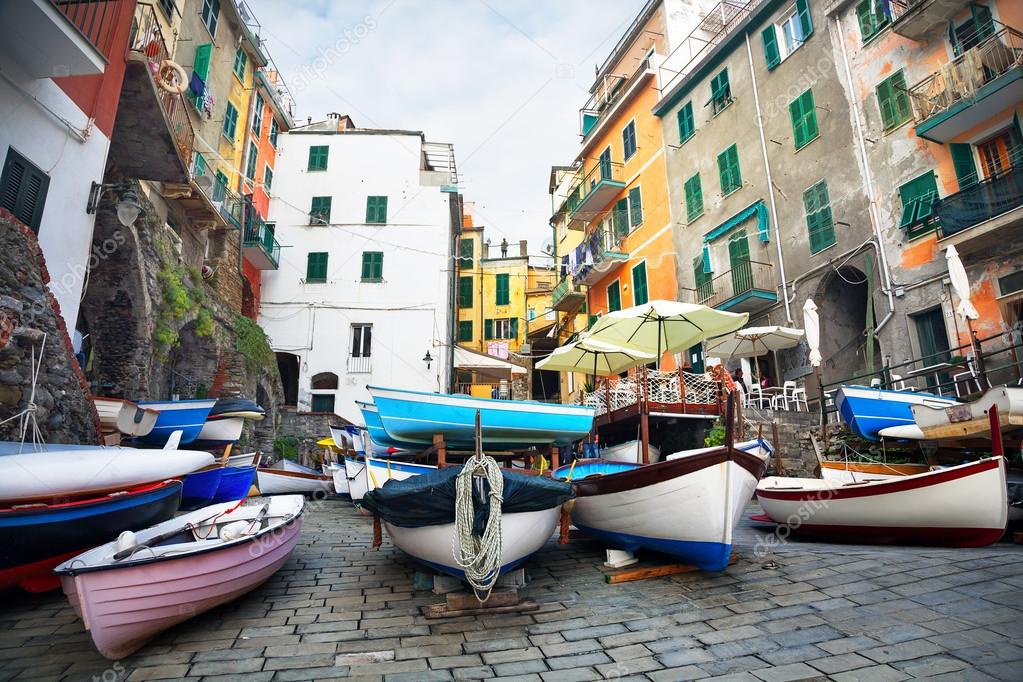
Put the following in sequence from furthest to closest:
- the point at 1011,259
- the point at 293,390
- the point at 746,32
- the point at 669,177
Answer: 1. the point at 293,390
2. the point at 669,177
3. the point at 746,32
4. the point at 1011,259

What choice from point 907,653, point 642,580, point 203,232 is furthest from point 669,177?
point 907,653

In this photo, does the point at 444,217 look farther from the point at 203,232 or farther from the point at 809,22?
the point at 809,22

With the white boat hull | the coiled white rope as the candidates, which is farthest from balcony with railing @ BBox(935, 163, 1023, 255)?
the coiled white rope

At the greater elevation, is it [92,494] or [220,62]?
[220,62]

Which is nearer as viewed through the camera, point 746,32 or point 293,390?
point 746,32

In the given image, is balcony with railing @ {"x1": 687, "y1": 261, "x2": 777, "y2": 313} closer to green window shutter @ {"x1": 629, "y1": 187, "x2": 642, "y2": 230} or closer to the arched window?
green window shutter @ {"x1": 629, "y1": 187, "x2": 642, "y2": 230}

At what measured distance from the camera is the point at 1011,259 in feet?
34.0

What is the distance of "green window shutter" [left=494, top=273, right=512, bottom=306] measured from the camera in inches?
1230

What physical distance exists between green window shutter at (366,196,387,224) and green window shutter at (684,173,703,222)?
1294cm

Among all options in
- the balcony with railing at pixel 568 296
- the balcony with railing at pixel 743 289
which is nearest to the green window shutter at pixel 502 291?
the balcony with railing at pixel 568 296

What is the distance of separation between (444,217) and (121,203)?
15755mm

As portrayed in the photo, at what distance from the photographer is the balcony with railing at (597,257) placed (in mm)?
20967

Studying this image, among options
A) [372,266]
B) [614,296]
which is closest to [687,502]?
[614,296]

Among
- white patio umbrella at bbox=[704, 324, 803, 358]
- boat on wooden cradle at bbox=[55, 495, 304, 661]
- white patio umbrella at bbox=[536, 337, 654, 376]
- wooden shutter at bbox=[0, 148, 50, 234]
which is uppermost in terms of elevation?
wooden shutter at bbox=[0, 148, 50, 234]
